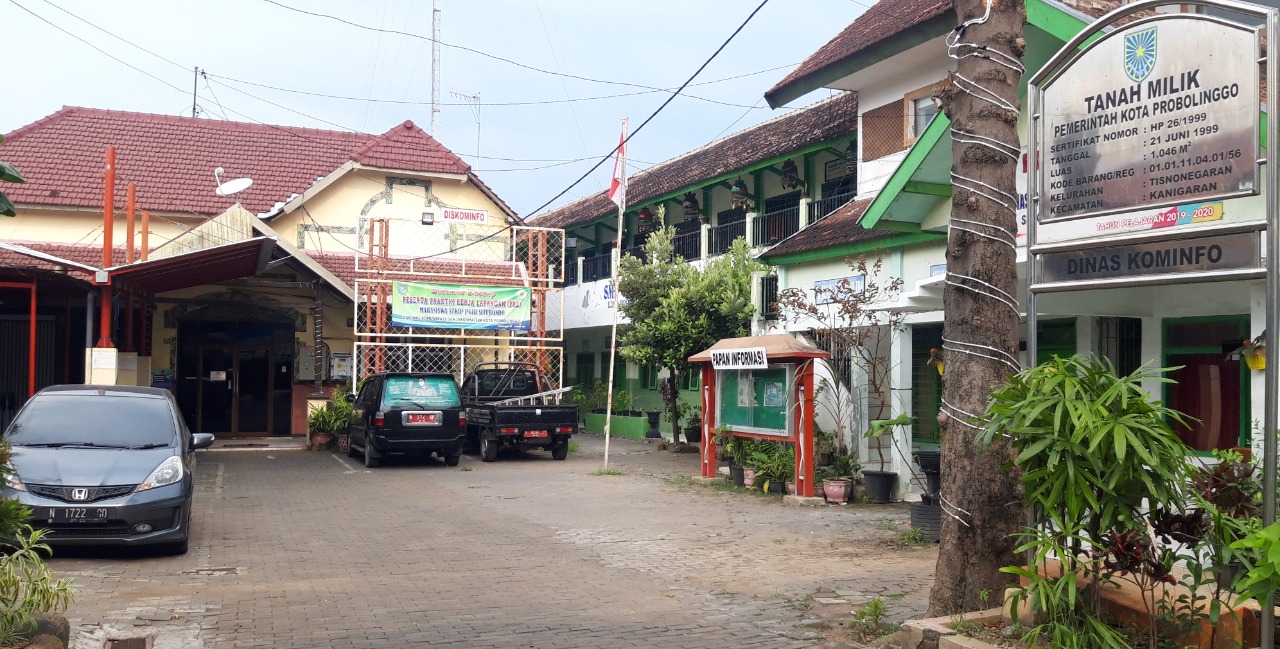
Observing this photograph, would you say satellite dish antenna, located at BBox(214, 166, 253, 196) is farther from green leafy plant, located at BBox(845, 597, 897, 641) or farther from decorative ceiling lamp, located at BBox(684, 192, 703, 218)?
green leafy plant, located at BBox(845, 597, 897, 641)

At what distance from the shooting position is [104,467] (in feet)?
32.1

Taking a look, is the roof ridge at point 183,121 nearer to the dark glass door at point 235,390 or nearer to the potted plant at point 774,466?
the dark glass door at point 235,390

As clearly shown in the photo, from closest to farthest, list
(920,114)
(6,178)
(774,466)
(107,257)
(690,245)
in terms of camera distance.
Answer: (6,178) → (774,466) → (920,114) → (107,257) → (690,245)

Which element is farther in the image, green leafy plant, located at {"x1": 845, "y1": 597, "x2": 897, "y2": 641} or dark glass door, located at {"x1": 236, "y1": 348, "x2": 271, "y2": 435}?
dark glass door, located at {"x1": 236, "y1": 348, "x2": 271, "y2": 435}

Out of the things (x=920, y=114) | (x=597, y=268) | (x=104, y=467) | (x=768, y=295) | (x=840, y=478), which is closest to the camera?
(x=104, y=467)

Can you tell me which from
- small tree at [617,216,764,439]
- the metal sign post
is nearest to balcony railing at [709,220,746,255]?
small tree at [617,216,764,439]

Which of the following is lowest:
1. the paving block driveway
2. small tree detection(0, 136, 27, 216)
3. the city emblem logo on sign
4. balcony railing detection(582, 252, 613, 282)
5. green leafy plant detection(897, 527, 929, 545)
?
the paving block driveway

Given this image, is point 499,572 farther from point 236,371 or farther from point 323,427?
point 236,371

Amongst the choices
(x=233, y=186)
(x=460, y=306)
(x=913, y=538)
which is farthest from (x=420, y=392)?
(x=913, y=538)

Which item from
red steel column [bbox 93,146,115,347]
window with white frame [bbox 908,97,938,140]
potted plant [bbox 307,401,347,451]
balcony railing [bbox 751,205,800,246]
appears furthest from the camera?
potted plant [bbox 307,401,347,451]

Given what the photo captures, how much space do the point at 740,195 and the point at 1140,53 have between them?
1845 centimetres

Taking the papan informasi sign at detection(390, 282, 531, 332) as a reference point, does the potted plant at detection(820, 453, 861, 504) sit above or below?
below

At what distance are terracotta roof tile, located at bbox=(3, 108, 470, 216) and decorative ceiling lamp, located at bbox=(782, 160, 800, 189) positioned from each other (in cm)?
961

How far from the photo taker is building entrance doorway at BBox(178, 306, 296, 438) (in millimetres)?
24812
